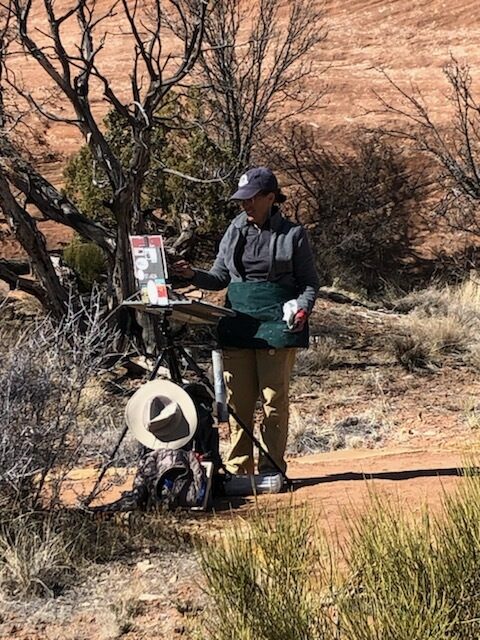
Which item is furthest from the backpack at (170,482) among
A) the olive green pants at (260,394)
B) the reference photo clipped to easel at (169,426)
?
the olive green pants at (260,394)

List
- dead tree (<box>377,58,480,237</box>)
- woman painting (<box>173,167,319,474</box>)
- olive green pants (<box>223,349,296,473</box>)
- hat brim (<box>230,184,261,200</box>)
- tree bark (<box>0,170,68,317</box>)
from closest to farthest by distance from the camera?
hat brim (<box>230,184,261,200</box>) → woman painting (<box>173,167,319,474</box>) → olive green pants (<box>223,349,296,473</box>) → tree bark (<box>0,170,68,317</box>) → dead tree (<box>377,58,480,237</box>)

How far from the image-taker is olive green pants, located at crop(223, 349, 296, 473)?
5.17m

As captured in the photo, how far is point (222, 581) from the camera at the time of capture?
9.70ft

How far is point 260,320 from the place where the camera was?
5.11 metres

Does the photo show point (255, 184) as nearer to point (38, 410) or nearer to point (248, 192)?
point (248, 192)

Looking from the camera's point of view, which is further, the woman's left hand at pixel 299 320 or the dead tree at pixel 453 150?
the dead tree at pixel 453 150

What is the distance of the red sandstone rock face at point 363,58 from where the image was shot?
20484 mm

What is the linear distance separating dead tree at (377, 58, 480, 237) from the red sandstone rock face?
0.57 m

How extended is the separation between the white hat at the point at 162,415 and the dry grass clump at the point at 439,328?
20.8 feet

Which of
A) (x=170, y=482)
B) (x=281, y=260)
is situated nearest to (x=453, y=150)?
(x=281, y=260)

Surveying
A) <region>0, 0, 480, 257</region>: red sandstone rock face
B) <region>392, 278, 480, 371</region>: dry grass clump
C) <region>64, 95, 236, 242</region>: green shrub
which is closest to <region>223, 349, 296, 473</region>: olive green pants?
<region>392, 278, 480, 371</region>: dry grass clump

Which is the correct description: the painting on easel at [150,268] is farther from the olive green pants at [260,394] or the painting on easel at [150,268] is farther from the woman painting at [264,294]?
the olive green pants at [260,394]

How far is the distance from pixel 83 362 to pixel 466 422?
16.5 ft

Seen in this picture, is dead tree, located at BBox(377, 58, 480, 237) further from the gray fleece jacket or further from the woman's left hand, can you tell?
the woman's left hand
